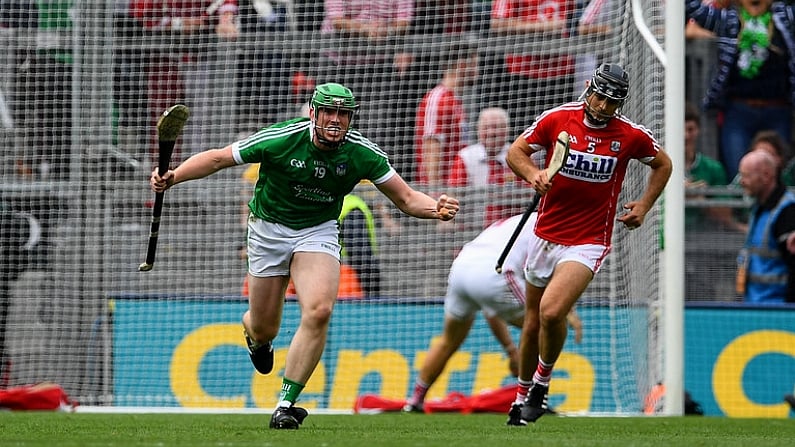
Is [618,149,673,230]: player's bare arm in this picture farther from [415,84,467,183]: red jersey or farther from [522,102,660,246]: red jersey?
[415,84,467,183]: red jersey

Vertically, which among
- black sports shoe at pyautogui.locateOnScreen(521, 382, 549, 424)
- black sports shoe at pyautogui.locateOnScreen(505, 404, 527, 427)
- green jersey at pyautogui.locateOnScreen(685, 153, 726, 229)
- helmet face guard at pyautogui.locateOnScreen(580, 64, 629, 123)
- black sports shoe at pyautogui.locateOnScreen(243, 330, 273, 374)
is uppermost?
helmet face guard at pyautogui.locateOnScreen(580, 64, 629, 123)

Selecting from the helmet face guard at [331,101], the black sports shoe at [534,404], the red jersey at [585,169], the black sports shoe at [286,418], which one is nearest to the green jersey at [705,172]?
the red jersey at [585,169]

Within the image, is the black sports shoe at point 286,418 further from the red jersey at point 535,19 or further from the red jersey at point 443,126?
the red jersey at point 535,19

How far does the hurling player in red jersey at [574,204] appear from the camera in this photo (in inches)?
338

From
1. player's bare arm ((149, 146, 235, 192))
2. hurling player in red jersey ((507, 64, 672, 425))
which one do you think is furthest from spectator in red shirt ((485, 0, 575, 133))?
player's bare arm ((149, 146, 235, 192))

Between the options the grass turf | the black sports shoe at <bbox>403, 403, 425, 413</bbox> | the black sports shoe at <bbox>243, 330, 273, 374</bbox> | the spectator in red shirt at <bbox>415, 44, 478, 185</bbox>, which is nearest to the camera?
the grass turf

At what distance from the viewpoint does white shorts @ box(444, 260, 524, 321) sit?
10.5 m

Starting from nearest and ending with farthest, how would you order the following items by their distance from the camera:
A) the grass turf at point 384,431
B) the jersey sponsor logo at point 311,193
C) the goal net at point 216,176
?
the grass turf at point 384,431 → the jersey sponsor logo at point 311,193 → the goal net at point 216,176

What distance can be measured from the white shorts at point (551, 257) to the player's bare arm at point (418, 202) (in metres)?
1.11

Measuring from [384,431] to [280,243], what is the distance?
1327 millimetres

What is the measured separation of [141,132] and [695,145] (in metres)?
5.38

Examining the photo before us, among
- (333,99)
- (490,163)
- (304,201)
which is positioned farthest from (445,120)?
(333,99)

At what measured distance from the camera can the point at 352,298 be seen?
1216 cm

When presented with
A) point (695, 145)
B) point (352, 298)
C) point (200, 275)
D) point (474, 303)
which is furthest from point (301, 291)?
point (695, 145)
